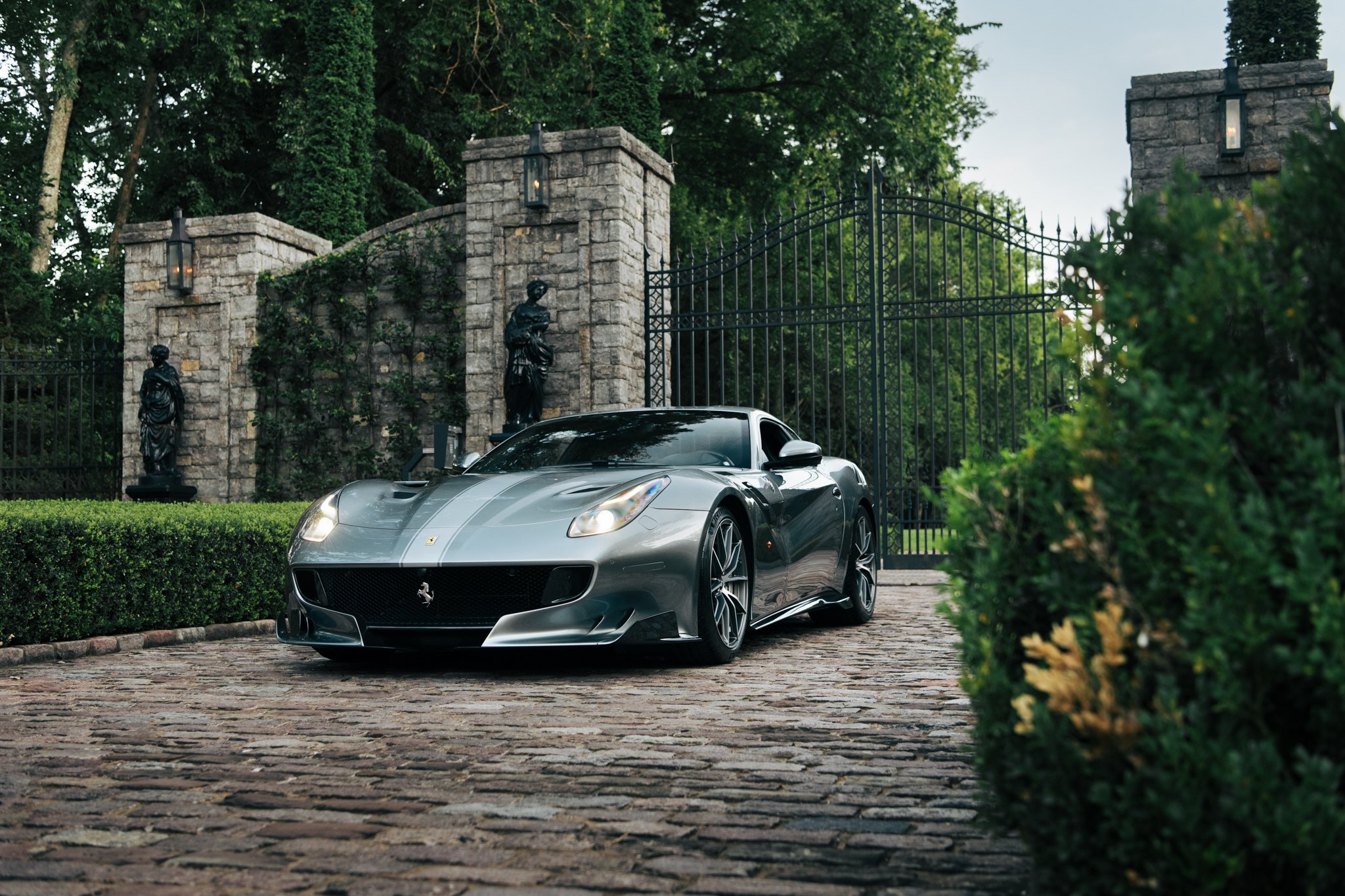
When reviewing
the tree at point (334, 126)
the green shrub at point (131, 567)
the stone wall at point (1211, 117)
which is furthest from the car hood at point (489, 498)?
the tree at point (334, 126)

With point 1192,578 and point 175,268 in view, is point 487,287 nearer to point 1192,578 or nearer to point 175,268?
point 175,268

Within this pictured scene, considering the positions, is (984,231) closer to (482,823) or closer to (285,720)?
(285,720)

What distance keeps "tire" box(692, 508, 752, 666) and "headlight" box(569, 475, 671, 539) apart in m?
0.34

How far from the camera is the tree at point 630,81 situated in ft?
67.1

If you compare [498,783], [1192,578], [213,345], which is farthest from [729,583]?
[213,345]

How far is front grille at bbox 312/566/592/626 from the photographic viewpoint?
5820mm

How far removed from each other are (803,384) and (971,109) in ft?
29.5

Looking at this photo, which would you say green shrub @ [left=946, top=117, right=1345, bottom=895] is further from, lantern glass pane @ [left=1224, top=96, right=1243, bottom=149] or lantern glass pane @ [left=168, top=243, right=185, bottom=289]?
lantern glass pane @ [left=168, top=243, right=185, bottom=289]

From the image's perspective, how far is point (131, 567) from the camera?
779 centimetres

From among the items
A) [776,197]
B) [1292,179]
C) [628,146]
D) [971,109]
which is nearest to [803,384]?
[776,197]

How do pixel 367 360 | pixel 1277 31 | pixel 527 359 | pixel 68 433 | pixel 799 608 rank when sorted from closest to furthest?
1. pixel 799 608
2. pixel 527 359
3. pixel 367 360
4. pixel 68 433
5. pixel 1277 31

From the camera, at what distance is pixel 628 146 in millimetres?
14031

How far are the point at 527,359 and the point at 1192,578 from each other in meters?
11.7

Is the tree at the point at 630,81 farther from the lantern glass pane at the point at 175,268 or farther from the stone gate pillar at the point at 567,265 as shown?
the lantern glass pane at the point at 175,268
